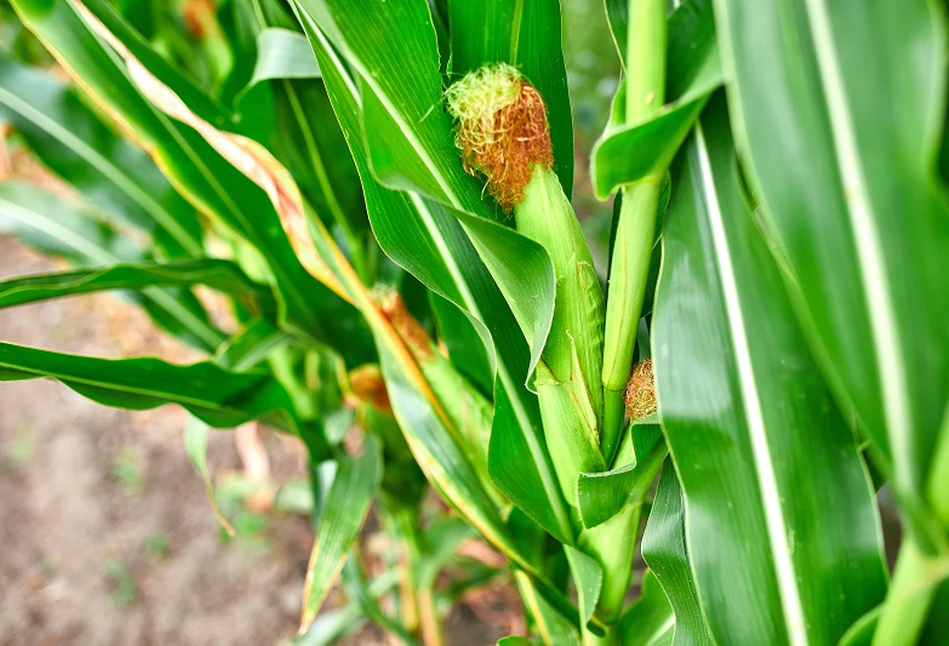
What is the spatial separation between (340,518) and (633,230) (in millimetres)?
497

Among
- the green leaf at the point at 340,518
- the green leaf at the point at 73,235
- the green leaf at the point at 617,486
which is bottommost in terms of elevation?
the green leaf at the point at 340,518

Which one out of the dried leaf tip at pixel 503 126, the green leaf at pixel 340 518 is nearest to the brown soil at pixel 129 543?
the green leaf at pixel 340 518

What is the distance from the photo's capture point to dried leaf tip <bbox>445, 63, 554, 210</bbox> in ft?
1.27

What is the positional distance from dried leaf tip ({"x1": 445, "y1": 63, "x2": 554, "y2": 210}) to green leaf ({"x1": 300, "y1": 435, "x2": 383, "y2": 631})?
44 cm

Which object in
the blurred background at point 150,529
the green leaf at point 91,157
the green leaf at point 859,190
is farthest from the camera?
the blurred background at point 150,529

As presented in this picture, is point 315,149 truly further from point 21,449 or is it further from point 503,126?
point 21,449

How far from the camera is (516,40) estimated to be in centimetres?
44

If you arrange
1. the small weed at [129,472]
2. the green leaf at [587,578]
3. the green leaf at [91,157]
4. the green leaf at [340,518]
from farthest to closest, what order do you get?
the small weed at [129,472] < the green leaf at [91,157] < the green leaf at [340,518] < the green leaf at [587,578]

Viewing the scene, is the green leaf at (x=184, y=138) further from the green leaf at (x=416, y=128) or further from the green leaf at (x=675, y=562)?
the green leaf at (x=675, y=562)

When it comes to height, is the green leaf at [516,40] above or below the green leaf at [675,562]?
above

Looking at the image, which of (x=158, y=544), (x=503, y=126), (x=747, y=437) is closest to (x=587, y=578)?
(x=747, y=437)

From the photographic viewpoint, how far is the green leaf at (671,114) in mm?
309

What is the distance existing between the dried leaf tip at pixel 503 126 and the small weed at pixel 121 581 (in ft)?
3.62

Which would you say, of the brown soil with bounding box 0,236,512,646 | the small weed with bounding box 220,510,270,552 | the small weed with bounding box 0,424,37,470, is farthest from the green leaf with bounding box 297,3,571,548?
the small weed with bounding box 0,424,37,470
